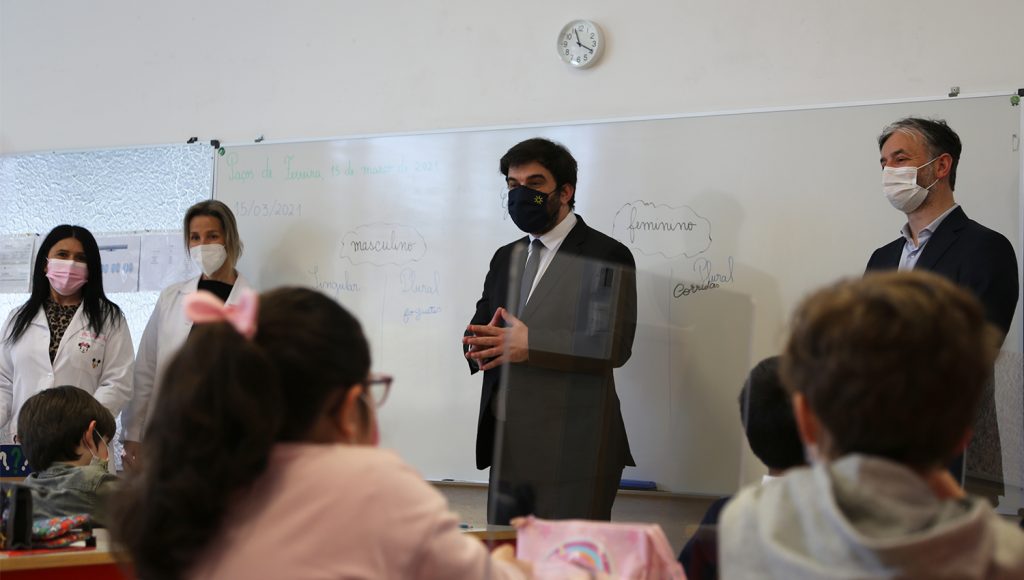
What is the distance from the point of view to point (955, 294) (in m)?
1.04

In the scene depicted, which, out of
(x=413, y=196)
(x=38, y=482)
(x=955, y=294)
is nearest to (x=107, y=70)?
(x=413, y=196)

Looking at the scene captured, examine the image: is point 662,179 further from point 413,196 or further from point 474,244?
point 413,196

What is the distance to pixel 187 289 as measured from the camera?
4.13 meters

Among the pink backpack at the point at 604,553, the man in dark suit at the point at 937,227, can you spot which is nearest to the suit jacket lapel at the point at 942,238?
the man in dark suit at the point at 937,227

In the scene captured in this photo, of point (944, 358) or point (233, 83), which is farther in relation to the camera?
point (233, 83)

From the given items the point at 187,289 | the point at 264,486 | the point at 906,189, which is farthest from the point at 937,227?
the point at 187,289

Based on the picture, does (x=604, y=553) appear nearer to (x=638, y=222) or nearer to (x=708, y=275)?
(x=708, y=275)

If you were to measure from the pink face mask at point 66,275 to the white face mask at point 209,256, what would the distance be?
427mm

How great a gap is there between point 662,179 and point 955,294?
2.60 m

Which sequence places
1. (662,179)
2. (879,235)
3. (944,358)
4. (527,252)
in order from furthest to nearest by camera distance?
1. (662,179)
2. (879,235)
3. (527,252)
4. (944,358)

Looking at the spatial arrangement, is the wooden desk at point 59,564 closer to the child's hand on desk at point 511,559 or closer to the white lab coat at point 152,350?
the child's hand on desk at point 511,559

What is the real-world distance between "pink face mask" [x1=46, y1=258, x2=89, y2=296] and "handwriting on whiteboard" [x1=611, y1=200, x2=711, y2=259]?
6.98 feet

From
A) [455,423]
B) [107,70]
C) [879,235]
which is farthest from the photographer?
[107,70]

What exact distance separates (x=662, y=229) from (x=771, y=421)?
2.11 meters
